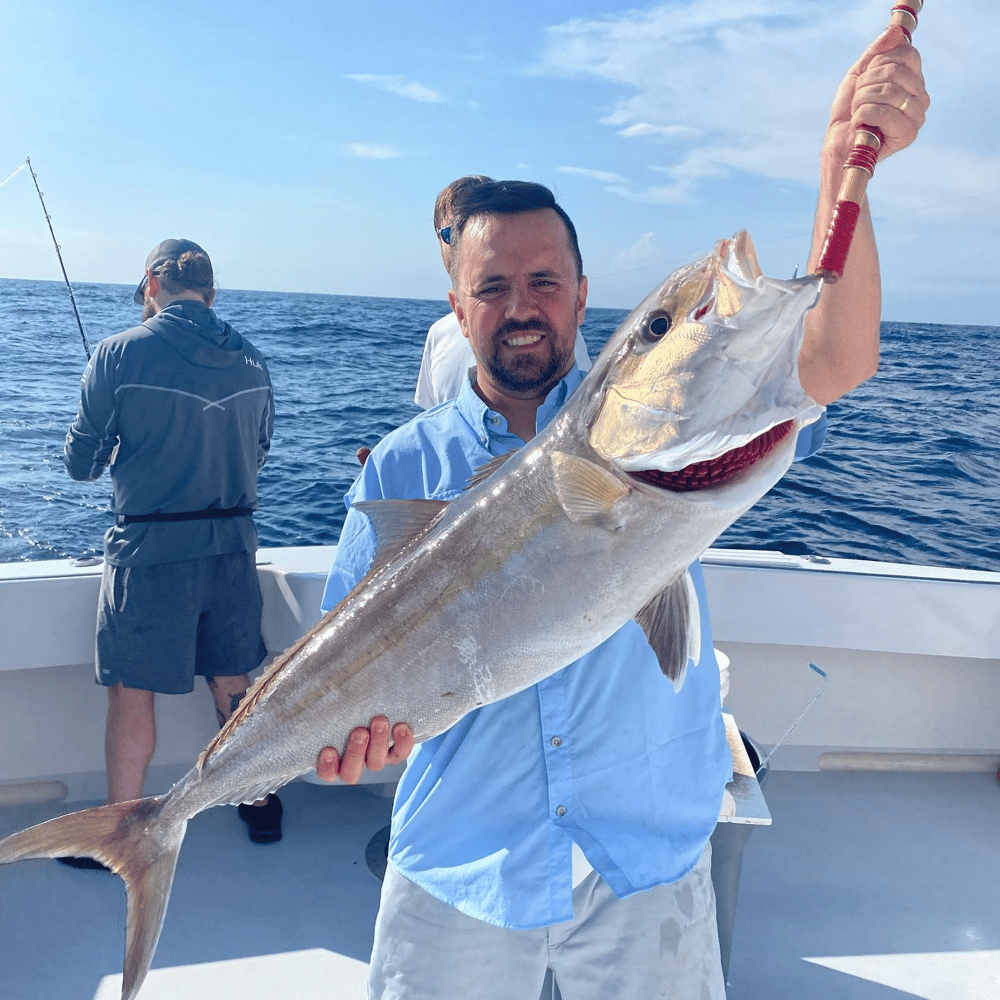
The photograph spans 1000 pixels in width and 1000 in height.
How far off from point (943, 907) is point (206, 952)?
2.74m

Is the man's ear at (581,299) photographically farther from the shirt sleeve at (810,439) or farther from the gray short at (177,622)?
the gray short at (177,622)

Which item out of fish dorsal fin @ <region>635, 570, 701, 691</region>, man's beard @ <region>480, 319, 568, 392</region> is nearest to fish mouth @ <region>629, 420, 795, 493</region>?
fish dorsal fin @ <region>635, 570, 701, 691</region>

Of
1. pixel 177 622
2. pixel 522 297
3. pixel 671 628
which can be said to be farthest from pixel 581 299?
pixel 177 622

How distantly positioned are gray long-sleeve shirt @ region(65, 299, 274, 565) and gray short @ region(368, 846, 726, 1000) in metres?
2.24

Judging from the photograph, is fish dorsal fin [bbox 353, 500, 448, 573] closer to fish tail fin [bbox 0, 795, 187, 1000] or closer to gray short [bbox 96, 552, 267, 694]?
fish tail fin [bbox 0, 795, 187, 1000]

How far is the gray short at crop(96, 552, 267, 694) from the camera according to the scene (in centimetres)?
365

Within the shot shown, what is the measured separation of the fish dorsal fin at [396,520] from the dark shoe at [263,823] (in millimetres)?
2469

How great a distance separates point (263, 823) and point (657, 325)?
3.14 meters

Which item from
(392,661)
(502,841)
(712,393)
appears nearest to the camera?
(712,393)

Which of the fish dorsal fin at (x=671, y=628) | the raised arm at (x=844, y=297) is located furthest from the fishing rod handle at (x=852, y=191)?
the fish dorsal fin at (x=671, y=628)

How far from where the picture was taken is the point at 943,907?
11.2ft

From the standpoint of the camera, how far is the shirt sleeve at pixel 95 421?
12.2 ft

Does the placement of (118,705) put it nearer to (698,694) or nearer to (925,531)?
(698,694)

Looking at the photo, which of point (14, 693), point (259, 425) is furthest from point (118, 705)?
point (259, 425)
